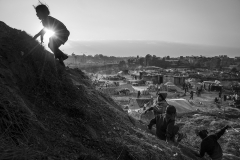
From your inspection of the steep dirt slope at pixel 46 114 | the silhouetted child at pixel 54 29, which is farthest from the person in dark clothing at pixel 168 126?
the silhouetted child at pixel 54 29

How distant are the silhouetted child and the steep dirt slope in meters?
0.38

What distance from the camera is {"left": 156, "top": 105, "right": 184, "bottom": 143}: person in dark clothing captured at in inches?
185

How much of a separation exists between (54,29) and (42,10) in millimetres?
491

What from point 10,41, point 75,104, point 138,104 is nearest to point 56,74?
point 75,104

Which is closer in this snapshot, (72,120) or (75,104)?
(72,120)

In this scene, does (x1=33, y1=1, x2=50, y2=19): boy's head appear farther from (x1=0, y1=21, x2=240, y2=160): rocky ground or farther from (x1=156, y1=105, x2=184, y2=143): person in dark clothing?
(x1=156, y1=105, x2=184, y2=143): person in dark clothing

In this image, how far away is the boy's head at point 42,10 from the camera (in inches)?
157

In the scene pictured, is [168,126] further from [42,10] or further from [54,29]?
[42,10]

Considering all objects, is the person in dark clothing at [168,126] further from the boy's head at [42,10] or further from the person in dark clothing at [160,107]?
the boy's head at [42,10]

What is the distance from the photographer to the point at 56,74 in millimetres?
3816

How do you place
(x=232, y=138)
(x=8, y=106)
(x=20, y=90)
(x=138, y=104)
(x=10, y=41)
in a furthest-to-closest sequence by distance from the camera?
(x=138, y=104), (x=232, y=138), (x=10, y=41), (x=20, y=90), (x=8, y=106)

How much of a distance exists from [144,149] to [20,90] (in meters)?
2.42

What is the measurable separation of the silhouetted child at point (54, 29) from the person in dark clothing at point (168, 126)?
3314mm

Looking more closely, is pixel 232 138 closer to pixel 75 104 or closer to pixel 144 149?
pixel 144 149
